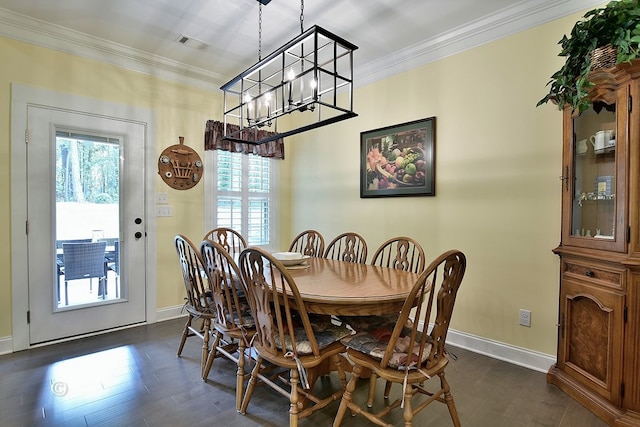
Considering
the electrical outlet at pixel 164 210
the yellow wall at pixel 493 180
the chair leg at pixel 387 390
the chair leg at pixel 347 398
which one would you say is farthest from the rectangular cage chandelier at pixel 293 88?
the chair leg at pixel 387 390

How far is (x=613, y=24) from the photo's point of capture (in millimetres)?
1741

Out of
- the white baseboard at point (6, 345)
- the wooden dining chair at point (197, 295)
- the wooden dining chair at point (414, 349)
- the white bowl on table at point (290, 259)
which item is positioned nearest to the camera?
the wooden dining chair at point (414, 349)

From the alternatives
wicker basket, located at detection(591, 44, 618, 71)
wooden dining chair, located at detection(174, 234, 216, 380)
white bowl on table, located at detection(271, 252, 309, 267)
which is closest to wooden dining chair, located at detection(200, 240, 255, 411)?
wooden dining chair, located at detection(174, 234, 216, 380)

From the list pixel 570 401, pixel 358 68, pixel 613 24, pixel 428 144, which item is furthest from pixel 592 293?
pixel 358 68

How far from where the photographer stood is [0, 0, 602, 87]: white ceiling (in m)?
2.49

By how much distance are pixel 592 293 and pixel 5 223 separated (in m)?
4.39

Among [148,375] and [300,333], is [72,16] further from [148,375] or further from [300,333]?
[300,333]

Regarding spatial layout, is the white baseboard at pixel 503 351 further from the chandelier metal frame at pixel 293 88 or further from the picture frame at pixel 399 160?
the chandelier metal frame at pixel 293 88

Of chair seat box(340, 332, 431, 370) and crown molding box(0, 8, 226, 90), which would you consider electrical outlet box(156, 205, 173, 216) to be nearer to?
crown molding box(0, 8, 226, 90)

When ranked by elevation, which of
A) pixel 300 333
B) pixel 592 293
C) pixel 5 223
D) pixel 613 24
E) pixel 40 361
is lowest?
pixel 40 361

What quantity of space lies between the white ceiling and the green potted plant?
66 centimetres

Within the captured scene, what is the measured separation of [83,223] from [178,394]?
77.4 inches

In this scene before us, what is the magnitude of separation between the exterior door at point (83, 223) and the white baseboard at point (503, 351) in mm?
3173

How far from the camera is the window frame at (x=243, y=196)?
3871mm
